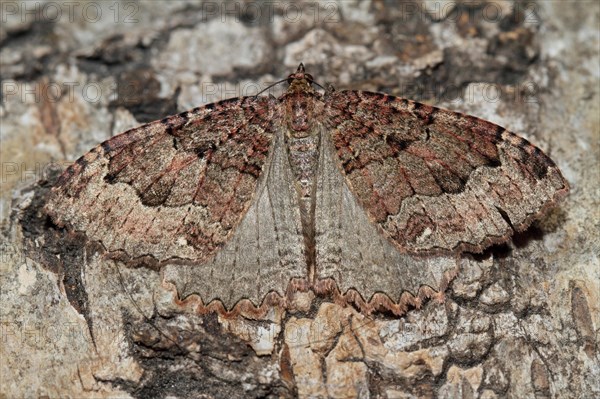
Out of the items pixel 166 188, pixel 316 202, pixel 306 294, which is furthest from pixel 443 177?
pixel 166 188

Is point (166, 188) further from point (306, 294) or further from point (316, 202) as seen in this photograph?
point (306, 294)

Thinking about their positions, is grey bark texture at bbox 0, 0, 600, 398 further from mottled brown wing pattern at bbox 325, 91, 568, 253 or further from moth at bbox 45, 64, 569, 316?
mottled brown wing pattern at bbox 325, 91, 568, 253

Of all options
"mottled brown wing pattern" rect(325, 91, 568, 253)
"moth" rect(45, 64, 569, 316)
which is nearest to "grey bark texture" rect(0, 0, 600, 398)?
"moth" rect(45, 64, 569, 316)

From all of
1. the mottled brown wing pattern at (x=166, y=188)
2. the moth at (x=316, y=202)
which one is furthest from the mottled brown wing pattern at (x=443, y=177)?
the mottled brown wing pattern at (x=166, y=188)

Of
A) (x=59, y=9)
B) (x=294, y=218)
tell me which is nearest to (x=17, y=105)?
(x=59, y=9)

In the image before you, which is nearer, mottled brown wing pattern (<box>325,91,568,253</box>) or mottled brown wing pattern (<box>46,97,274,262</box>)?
mottled brown wing pattern (<box>325,91,568,253</box>)

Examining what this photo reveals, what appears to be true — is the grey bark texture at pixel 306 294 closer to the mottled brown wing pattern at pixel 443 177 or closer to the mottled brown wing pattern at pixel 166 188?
the mottled brown wing pattern at pixel 166 188
